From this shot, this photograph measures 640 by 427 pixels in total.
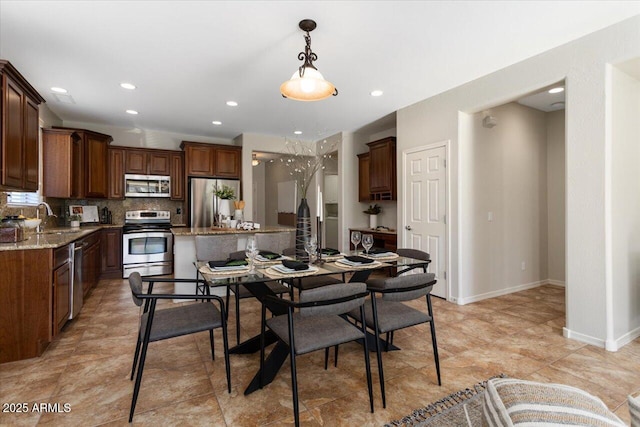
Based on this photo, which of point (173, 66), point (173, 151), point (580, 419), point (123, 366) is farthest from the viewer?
point (173, 151)

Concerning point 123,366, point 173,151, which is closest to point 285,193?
point 173,151

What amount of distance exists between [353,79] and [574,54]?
2.01m

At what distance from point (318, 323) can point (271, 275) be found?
1.38 feet

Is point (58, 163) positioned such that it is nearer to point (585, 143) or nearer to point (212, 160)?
point (212, 160)

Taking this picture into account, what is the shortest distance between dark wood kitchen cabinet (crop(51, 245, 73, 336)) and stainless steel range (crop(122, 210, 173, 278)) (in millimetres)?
2172

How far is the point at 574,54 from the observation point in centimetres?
276

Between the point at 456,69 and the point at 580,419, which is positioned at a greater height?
the point at 456,69

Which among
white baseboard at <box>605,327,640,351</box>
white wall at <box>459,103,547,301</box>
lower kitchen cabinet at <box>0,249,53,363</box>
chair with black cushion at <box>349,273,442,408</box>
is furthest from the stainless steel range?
white baseboard at <box>605,327,640,351</box>

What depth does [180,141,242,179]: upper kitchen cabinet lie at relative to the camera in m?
5.75

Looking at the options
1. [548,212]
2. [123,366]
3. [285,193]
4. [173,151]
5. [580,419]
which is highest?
[173,151]

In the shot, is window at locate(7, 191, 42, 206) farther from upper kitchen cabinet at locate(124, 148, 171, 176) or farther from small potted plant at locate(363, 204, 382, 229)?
small potted plant at locate(363, 204, 382, 229)

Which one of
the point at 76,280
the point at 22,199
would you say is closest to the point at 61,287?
the point at 76,280

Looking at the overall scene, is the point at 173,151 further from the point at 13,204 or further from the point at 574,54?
the point at 574,54

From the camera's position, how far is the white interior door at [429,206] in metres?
3.97
